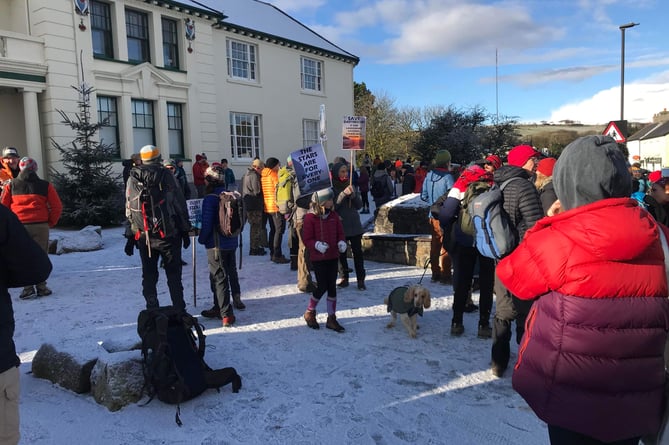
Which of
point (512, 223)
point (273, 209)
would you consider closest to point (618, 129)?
point (273, 209)

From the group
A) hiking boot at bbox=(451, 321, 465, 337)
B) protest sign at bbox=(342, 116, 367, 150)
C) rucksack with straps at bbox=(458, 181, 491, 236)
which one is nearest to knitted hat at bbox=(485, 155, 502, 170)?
rucksack with straps at bbox=(458, 181, 491, 236)

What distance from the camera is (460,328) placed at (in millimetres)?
5238

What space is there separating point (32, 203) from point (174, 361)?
4.15 meters

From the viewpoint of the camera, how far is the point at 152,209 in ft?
17.0

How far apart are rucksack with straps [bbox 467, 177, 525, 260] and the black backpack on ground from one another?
7.63ft

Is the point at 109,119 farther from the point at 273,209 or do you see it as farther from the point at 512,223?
the point at 512,223

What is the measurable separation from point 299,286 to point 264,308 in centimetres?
85

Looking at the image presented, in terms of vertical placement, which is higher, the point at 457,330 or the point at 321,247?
the point at 321,247

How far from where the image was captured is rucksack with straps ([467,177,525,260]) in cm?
375

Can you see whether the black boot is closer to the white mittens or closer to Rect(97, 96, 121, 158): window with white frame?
the white mittens

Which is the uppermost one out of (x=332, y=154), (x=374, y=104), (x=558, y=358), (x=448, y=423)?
(x=374, y=104)

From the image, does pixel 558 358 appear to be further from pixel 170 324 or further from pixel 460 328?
pixel 460 328

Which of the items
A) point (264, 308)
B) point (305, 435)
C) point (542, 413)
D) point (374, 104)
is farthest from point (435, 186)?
point (374, 104)

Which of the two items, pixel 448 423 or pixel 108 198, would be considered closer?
pixel 448 423
